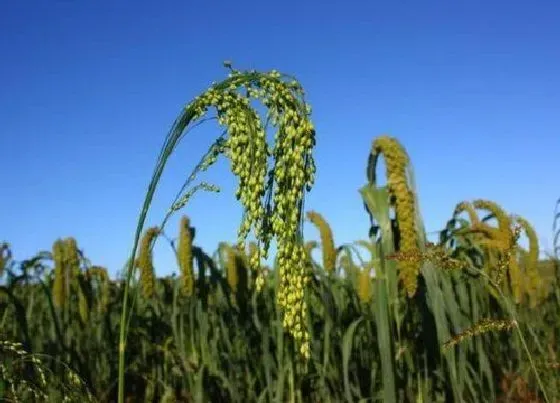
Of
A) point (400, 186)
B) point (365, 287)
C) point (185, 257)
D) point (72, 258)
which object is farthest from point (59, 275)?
point (400, 186)

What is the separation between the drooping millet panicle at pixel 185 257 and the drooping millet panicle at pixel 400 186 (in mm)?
2826

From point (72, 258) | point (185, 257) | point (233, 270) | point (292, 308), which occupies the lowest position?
point (292, 308)

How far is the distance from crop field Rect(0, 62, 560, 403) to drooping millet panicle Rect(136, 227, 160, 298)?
2 centimetres

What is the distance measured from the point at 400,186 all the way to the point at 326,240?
278cm

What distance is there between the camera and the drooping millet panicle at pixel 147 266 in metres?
6.08

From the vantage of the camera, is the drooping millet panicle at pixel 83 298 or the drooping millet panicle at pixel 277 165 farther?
the drooping millet panicle at pixel 83 298

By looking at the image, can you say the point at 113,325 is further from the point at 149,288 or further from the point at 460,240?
the point at 460,240

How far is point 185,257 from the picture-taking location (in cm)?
615

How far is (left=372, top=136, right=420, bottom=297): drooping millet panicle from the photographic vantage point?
358 centimetres

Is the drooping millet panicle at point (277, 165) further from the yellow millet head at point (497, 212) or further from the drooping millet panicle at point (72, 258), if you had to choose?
the drooping millet panicle at point (72, 258)

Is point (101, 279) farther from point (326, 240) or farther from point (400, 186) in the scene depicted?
point (400, 186)

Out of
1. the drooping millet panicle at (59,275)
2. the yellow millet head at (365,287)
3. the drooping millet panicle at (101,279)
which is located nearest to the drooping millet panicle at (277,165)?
the yellow millet head at (365,287)

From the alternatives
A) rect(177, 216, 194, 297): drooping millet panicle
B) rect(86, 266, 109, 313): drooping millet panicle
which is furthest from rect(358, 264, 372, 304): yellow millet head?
rect(86, 266, 109, 313): drooping millet panicle

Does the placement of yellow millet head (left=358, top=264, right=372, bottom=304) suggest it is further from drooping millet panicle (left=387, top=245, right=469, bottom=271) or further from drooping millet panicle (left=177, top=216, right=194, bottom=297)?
drooping millet panicle (left=387, top=245, right=469, bottom=271)
